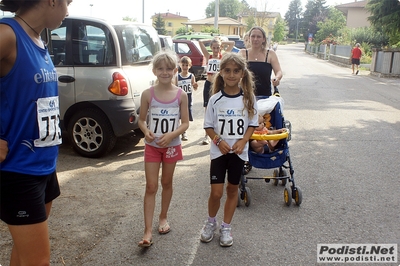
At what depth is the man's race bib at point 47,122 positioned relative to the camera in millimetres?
2053

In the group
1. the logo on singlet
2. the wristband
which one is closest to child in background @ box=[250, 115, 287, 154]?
the wristband

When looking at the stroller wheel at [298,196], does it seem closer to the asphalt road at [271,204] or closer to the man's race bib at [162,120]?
the asphalt road at [271,204]

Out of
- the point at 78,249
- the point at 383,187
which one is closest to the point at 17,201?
the point at 78,249

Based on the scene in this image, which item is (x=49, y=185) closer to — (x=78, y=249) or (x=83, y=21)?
(x=78, y=249)

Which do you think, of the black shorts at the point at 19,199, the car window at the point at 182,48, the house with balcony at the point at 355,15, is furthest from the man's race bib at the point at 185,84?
the house with balcony at the point at 355,15

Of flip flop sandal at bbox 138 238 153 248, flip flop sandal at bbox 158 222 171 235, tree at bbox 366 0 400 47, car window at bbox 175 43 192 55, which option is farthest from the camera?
tree at bbox 366 0 400 47

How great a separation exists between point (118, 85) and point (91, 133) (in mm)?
926

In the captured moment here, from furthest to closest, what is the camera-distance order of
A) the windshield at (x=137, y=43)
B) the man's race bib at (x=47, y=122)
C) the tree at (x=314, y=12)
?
the tree at (x=314, y=12) < the windshield at (x=137, y=43) < the man's race bib at (x=47, y=122)

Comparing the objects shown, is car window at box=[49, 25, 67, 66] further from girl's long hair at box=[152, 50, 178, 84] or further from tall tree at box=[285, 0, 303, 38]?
tall tree at box=[285, 0, 303, 38]

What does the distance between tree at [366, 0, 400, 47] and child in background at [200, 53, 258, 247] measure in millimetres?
21960

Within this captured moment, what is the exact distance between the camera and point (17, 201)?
77.8 inches

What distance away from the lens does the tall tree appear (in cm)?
13425

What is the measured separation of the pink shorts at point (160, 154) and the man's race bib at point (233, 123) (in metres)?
0.49

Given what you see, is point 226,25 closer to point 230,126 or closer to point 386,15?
point 386,15
